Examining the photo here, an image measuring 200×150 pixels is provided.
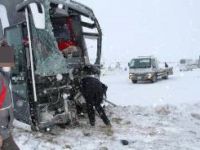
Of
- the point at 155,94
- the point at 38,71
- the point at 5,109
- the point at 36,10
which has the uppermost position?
the point at 36,10

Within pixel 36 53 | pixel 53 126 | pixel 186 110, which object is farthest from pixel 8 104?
pixel 186 110

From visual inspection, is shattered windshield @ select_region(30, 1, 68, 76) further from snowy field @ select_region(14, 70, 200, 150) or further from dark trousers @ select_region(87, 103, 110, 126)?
snowy field @ select_region(14, 70, 200, 150)

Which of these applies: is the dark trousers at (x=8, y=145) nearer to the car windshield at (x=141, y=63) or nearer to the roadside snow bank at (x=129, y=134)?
the roadside snow bank at (x=129, y=134)

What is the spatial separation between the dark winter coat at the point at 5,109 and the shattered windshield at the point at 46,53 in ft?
16.5

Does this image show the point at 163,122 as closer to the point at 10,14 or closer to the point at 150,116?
the point at 150,116

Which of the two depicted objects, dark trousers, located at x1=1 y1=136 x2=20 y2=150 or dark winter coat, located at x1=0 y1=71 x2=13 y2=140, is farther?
dark trousers, located at x1=1 y1=136 x2=20 y2=150

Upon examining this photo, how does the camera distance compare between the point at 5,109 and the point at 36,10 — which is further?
the point at 36,10

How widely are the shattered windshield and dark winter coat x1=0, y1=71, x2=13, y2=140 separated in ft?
16.5

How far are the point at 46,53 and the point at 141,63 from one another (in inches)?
791

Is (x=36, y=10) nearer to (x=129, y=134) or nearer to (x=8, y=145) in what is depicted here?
(x=129, y=134)

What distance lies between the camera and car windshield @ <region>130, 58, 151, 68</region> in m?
28.8

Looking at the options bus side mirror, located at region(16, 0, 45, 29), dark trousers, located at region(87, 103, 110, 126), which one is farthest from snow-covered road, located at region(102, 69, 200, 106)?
bus side mirror, located at region(16, 0, 45, 29)

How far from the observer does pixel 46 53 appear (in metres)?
9.44

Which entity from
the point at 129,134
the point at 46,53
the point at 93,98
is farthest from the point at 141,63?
the point at 46,53
